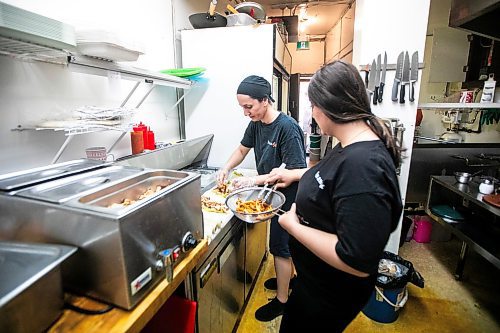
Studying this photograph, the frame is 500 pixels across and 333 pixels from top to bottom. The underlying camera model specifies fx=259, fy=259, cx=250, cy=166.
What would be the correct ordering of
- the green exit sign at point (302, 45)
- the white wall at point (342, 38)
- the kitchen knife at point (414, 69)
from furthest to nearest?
the green exit sign at point (302, 45) → the white wall at point (342, 38) → the kitchen knife at point (414, 69)

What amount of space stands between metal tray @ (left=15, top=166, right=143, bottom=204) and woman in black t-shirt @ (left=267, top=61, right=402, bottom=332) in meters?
0.70

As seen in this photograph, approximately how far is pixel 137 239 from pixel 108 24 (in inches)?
59.3

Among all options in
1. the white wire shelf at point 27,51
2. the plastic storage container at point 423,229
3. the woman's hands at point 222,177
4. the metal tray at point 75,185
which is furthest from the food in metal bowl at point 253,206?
the plastic storage container at point 423,229

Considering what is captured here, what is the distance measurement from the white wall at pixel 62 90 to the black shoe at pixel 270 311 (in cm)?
150

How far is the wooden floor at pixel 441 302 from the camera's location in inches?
71.3

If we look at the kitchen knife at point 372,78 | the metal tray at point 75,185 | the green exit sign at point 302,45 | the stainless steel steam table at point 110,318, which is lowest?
the stainless steel steam table at point 110,318

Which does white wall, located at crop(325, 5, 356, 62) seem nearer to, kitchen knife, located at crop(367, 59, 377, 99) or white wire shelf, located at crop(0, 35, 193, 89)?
kitchen knife, located at crop(367, 59, 377, 99)

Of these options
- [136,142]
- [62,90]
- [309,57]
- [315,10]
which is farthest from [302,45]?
[62,90]

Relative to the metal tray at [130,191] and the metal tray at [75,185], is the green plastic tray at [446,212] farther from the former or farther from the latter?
the metal tray at [75,185]

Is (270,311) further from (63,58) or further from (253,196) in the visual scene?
(63,58)

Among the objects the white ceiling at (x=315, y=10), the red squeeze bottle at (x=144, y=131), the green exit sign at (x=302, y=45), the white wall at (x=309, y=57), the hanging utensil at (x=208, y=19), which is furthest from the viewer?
the white wall at (x=309, y=57)

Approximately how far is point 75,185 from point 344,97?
965 millimetres

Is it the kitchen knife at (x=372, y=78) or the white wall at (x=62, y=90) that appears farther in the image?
the kitchen knife at (x=372, y=78)

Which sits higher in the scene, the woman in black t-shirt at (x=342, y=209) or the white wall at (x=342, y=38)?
the white wall at (x=342, y=38)
